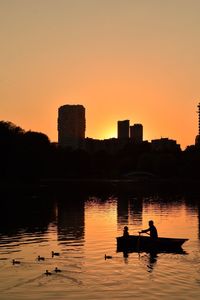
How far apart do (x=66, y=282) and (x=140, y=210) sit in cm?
5302

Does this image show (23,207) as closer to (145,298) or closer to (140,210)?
(140,210)

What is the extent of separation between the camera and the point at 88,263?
120 ft

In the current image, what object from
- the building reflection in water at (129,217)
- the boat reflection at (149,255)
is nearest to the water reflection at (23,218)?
the building reflection in water at (129,217)

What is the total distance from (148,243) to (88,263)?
6.54 metres

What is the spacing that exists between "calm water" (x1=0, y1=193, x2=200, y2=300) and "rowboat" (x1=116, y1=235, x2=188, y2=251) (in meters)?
0.96

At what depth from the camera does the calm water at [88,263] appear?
29.2 metres

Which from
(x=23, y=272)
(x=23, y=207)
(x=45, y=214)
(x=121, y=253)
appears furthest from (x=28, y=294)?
(x=23, y=207)

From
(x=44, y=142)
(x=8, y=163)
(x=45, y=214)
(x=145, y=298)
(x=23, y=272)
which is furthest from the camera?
(x=44, y=142)

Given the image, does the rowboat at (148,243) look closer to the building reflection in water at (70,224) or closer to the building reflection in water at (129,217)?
the building reflection in water at (70,224)

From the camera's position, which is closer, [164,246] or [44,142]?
[164,246]

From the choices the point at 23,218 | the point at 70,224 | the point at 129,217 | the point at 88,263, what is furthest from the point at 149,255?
the point at 129,217

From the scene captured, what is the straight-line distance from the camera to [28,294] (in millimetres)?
28500

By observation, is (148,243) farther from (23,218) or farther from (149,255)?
(23,218)

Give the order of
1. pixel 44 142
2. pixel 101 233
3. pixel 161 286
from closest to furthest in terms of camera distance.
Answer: pixel 161 286
pixel 101 233
pixel 44 142
